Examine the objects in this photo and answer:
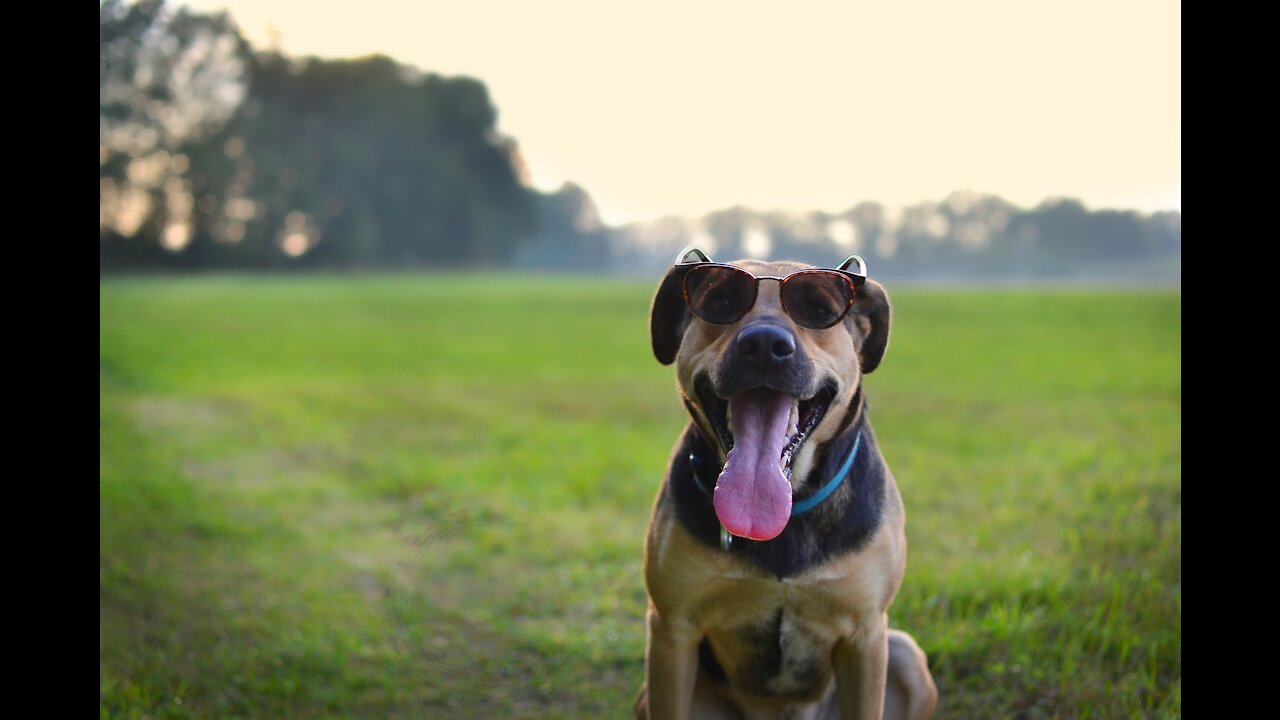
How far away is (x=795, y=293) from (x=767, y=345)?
28cm

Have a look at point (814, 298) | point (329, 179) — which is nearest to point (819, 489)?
point (814, 298)

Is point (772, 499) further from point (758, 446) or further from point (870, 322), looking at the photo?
point (870, 322)

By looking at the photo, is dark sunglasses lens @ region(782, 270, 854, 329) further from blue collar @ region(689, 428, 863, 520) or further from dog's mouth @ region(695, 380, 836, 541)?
blue collar @ region(689, 428, 863, 520)

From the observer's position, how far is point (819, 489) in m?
2.99

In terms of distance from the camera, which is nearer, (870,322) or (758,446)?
(758,446)

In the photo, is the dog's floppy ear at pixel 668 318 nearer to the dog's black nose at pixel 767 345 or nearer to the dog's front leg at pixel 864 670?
the dog's black nose at pixel 767 345

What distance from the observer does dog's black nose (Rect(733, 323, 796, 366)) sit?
259 centimetres

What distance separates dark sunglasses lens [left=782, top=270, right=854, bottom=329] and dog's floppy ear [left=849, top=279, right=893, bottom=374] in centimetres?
14

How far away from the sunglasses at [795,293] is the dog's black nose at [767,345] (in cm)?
21

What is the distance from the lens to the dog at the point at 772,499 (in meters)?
2.68

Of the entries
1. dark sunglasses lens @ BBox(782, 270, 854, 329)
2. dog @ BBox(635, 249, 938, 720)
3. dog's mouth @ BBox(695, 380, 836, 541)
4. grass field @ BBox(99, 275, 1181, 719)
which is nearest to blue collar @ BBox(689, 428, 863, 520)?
dog @ BBox(635, 249, 938, 720)

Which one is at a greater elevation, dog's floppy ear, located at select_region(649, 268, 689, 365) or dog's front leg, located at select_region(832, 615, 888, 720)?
dog's floppy ear, located at select_region(649, 268, 689, 365)
